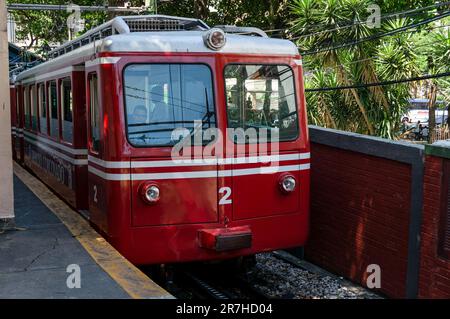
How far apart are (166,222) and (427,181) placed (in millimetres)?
2694

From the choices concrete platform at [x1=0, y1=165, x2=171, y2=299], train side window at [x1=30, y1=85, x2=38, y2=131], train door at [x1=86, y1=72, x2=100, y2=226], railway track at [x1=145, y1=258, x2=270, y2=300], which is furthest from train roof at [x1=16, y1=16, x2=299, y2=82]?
train side window at [x1=30, y1=85, x2=38, y2=131]

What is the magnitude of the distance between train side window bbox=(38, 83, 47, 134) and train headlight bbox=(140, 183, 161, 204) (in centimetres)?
459

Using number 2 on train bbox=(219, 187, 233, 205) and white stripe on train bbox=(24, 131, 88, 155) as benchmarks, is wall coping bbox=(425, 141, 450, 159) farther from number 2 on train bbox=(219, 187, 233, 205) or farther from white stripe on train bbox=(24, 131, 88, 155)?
white stripe on train bbox=(24, 131, 88, 155)

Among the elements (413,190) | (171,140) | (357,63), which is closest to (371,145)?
(413,190)

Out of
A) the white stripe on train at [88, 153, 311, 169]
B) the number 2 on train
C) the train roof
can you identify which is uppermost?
the train roof

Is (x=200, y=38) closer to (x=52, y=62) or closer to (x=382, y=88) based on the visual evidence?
(x=52, y=62)

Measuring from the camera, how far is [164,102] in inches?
253

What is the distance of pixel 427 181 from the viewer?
621cm

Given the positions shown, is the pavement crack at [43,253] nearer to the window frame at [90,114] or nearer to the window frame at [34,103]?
the window frame at [90,114]

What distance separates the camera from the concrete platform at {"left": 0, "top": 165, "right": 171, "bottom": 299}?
17.0 ft

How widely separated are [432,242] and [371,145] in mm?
1449

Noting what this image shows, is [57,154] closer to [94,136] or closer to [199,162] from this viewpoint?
[94,136]
